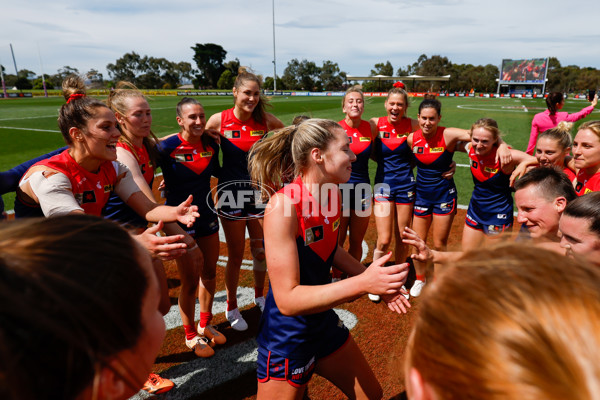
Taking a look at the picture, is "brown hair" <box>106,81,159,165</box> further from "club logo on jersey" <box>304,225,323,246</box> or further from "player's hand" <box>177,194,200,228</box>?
"club logo on jersey" <box>304,225,323,246</box>

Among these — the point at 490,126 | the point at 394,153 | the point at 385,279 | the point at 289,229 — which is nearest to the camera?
the point at 385,279

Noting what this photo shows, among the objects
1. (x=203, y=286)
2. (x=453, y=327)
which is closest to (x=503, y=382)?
(x=453, y=327)

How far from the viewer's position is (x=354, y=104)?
4973mm

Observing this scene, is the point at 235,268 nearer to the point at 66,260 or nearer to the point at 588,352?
the point at 66,260

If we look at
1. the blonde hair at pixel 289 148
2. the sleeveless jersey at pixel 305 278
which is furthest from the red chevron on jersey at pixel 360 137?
the sleeveless jersey at pixel 305 278

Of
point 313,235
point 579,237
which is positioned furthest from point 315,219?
point 579,237

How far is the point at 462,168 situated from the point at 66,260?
11.4 metres

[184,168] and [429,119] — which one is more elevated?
[429,119]

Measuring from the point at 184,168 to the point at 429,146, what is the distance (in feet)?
10.5

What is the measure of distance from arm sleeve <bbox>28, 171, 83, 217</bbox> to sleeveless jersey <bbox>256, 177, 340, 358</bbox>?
154cm

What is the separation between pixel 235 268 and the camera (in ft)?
13.9

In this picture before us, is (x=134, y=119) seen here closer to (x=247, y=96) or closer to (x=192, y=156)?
(x=192, y=156)

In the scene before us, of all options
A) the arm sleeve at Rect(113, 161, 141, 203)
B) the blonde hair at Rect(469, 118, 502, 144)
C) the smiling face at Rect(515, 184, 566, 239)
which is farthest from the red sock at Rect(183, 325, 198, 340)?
the blonde hair at Rect(469, 118, 502, 144)

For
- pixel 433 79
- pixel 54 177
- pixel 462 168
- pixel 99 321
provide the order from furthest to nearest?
pixel 433 79 → pixel 462 168 → pixel 54 177 → pixel 99 321
